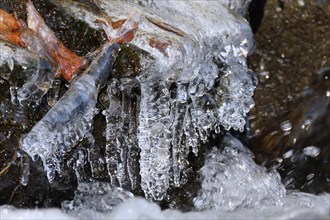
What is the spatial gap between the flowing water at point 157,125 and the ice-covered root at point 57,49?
65 mm

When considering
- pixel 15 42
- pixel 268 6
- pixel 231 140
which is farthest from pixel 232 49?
pixel 15 42

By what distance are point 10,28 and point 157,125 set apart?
0.69 m

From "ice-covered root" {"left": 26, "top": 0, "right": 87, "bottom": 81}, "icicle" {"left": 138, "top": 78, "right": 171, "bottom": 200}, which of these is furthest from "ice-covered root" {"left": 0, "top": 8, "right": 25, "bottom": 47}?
"icicle" {"left": 138, "top": 78, "right": 171, "bottom": 200}

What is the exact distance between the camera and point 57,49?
3.08m

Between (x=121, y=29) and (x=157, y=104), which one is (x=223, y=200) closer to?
(x=157, y=104)

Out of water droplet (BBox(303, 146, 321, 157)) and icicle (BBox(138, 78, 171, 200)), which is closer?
icicle (BBox(138, 78, 171, 200))

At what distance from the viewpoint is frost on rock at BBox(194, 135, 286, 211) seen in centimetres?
341

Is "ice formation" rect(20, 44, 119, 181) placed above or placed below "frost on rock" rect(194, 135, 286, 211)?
above

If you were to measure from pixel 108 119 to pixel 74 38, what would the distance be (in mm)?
352

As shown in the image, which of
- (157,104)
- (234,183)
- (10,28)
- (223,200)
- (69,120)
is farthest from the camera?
(234,183)

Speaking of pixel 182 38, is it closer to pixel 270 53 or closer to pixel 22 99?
pixel 22 99

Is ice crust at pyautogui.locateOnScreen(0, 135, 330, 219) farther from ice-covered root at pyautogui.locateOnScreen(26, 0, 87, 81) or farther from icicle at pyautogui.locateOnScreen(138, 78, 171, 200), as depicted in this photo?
ice-covered root at pyautogui.locateOnScreen(26, 0, 87, 81)

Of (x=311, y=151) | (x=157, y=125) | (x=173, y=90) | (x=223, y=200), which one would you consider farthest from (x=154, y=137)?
(x=311, y=151)

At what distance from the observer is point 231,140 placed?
3775mm
